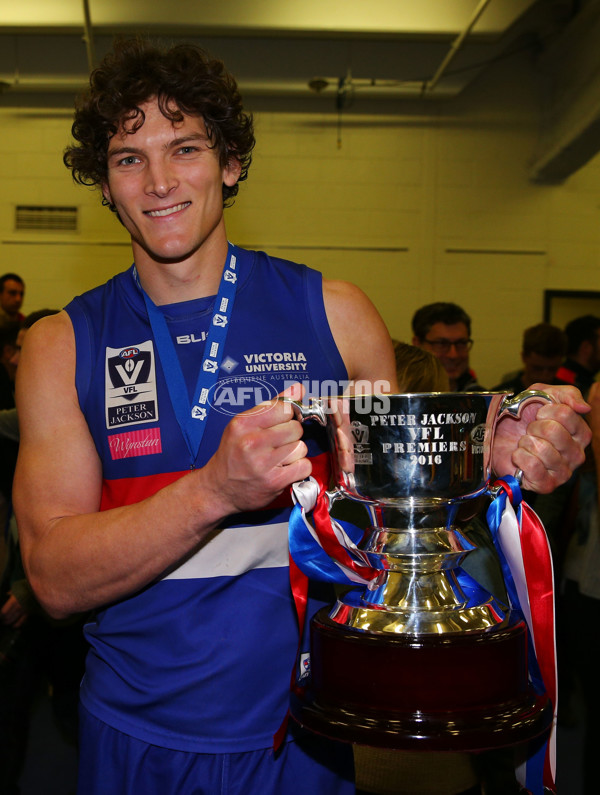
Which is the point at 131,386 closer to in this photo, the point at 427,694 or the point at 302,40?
the point at 427,694

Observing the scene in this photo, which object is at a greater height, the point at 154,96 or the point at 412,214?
the point at 412,214

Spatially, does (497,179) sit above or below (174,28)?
below

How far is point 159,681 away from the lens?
1.17 meters

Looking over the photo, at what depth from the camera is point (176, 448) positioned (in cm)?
119

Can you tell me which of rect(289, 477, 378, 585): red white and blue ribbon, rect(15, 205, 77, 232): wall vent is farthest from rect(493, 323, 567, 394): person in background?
rect(15, 205, 77, 232): wall vent

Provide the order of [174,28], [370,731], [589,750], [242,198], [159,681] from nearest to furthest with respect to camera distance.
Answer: [370,731] → [159,681] → [589,750] → [174,28] → [242,198]

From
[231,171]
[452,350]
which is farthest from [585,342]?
[231,171]

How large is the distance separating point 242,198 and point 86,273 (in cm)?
154

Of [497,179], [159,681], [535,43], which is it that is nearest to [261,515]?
[159,681]

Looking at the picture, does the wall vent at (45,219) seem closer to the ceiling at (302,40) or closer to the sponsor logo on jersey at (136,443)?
the ceiling at (302,40)

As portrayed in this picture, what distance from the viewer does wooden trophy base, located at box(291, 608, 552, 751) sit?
0.80 metres

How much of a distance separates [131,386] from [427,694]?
2.08ft

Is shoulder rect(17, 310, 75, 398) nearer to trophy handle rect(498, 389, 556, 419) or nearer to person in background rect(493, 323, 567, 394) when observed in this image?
trophy handle rect(498, 389, 556, 419)

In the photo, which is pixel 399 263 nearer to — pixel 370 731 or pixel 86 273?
pixel 86 273
